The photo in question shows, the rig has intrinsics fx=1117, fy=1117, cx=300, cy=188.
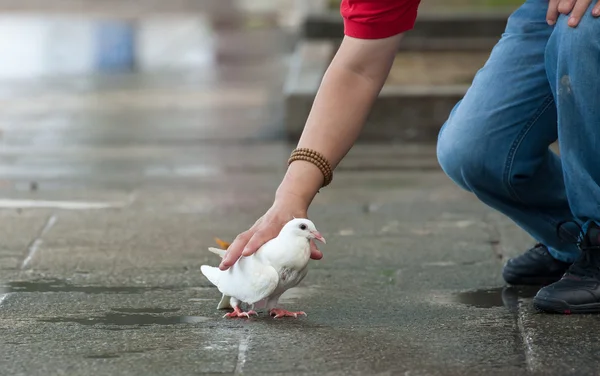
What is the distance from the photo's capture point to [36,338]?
3.09m

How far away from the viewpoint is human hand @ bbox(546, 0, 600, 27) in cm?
325

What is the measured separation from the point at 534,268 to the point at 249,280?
111cm

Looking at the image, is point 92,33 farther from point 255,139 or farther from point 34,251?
point 34,251

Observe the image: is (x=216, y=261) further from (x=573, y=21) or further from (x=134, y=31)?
(x=134, y=31)

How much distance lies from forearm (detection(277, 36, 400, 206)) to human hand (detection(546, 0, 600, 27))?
48 centimetres

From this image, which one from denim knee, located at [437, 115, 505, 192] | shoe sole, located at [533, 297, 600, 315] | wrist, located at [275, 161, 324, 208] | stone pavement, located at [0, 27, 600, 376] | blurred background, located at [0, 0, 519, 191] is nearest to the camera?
stone pavement, located at [0, 27, 600, 376]

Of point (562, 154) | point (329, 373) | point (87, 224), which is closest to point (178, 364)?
point (329, 373)

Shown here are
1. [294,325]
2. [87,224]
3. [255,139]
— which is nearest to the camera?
[294,325]

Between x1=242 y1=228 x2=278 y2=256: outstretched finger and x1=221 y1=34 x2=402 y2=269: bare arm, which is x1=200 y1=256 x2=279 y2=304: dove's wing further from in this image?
x1=221 y1=34 x2=402 y2=269: bare arm

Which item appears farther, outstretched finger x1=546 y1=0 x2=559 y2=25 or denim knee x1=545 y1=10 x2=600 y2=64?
outstretched finger x1=546 y1=0 x2=559 y2=25

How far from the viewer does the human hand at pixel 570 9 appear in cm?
325

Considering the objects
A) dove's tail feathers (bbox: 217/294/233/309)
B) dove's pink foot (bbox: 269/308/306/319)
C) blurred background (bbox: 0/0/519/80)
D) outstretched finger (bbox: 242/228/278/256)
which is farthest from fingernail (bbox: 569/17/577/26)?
blurred background (bbox: 0/0/519/80)

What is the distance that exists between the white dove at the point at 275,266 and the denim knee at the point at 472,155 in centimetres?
71

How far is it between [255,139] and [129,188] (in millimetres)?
1919
